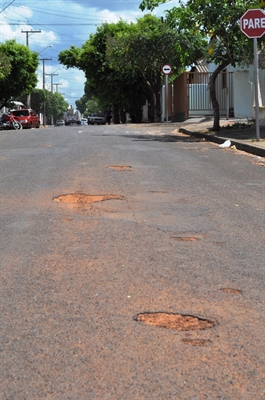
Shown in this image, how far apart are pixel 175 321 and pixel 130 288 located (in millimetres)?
669

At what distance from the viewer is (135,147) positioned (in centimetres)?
1506

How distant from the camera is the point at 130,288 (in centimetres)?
455

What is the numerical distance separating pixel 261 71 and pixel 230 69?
678cm

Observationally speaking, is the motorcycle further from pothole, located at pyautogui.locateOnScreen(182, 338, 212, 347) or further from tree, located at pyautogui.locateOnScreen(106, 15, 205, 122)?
pothole, located at pyautogui.locateOnScreen(182, 338, 212, 347)

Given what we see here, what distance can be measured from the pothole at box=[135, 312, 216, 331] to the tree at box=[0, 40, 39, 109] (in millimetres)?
50145

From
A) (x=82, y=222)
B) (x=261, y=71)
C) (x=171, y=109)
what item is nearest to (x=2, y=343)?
(x=82, y=222)

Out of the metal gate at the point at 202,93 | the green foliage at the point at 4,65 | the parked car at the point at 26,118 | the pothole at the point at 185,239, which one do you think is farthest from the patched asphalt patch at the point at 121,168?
the green foliage at the point at 4,65

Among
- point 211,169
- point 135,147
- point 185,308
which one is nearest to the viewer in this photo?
point 185,308

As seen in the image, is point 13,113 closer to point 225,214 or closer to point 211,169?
point 211,169

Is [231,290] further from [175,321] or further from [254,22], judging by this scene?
[254,22]

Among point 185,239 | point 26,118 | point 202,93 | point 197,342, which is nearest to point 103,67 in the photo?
point 26,118

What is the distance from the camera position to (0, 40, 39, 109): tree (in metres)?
Answer: 53.1

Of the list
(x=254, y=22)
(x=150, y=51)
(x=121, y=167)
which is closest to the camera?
(x=121, y=167)

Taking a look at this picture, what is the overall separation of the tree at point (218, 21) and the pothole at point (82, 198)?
997cm
